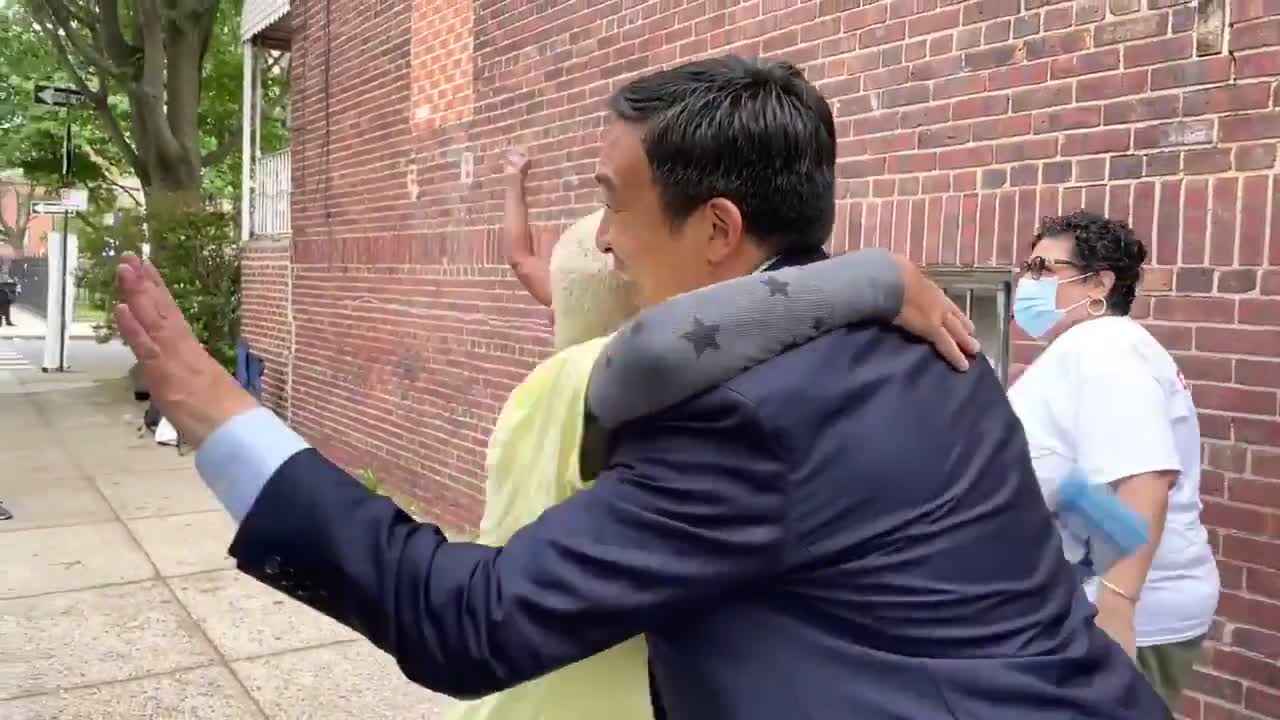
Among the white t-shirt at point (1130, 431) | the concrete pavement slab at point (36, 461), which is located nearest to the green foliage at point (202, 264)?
the concrete pavement slab at point (36, 461)

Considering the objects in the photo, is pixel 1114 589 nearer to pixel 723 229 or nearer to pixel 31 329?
pixel 723 229

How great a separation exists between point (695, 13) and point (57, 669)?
375cm

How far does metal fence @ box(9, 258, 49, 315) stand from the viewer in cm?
3762

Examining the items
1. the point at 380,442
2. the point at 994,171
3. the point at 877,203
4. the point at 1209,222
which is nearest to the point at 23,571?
the point at 380,442

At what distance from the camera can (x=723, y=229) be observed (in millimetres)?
1300

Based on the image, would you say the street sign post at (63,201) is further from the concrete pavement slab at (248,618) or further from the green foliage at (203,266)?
the concrete pavement slab at (248,618)

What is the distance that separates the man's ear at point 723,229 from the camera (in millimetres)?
1283

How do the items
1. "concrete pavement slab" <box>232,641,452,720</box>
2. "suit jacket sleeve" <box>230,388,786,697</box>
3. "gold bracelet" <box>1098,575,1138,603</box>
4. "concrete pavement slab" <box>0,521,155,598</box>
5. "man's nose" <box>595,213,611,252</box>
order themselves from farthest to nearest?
"concrete pavement slab" <box>0,521,155,598</box> → "concrete pavement slab" <box>232,641,452,720</box> → "gold bracelet" <box>1098,575,1138,603</box> → "man's nose" <box>595,213,611,252</box> → "suit jacket sleeve" <box>230,388,786,697</box>

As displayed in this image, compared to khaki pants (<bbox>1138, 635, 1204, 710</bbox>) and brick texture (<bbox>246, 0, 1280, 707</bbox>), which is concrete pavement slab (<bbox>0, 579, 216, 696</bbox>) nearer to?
brick texture (<bbox>246, 0, 1280, 707</bbox>)

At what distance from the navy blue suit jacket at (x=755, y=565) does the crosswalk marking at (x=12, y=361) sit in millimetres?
20165

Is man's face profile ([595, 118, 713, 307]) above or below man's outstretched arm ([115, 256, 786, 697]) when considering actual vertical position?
above

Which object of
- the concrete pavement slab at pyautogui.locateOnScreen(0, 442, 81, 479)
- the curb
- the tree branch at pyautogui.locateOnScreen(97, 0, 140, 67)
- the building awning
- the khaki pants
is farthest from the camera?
the curb

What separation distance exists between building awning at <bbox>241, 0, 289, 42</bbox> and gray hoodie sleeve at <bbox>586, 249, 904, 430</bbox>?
9576mm

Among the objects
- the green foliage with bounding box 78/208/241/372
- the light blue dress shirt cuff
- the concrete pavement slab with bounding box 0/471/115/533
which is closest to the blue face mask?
the light blue dress shirt cuff
